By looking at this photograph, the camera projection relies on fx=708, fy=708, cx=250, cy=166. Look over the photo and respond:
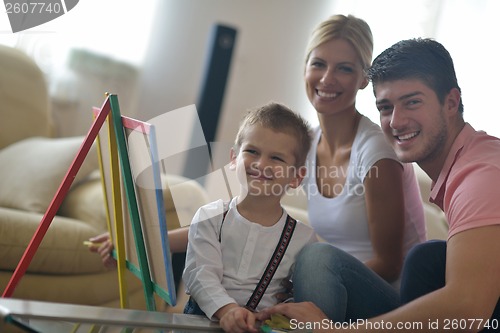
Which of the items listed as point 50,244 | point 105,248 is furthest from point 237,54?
point 105,248

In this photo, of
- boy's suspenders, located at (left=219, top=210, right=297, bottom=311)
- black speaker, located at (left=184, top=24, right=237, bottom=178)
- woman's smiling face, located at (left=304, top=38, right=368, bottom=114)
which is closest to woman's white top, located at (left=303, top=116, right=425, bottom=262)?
woman's smiling face, located at (left=304, top=38, right=368, bottom=114)

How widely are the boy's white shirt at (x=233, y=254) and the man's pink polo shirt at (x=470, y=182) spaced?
1.10 feet

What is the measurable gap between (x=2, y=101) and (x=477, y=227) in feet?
6.66

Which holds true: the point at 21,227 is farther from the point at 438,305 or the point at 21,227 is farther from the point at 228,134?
the point at 228,134

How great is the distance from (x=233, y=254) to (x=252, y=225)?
0.24 feet

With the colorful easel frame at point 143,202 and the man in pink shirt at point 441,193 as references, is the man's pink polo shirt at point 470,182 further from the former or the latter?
the colorful easel frame at point 143,202

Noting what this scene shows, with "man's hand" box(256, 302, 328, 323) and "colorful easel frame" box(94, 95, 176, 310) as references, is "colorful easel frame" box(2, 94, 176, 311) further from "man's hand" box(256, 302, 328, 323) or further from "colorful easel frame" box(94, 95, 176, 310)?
"man's hand" box(256, 302, 328, 323)

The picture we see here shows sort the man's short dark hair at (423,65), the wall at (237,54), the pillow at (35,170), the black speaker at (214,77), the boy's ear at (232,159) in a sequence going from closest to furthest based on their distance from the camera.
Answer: the man's short dark hair at (423,65) < the boy's ear at (232,159) < the pillow at (35,170) < the black speaker at (214,77) < the wall at (237,54)

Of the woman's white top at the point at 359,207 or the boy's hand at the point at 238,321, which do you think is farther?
the woman's white top at the point at 359,207

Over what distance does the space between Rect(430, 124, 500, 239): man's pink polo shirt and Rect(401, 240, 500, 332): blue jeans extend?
0.38 ft

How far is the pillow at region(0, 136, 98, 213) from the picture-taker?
2.41 m

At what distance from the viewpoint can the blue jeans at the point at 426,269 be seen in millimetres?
1518

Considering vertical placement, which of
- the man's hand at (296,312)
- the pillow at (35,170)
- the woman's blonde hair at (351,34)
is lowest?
the pillow at (35,170)

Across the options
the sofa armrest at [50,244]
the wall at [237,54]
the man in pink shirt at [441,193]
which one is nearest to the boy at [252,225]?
the man in pink shirt at [441,193]
